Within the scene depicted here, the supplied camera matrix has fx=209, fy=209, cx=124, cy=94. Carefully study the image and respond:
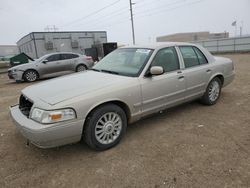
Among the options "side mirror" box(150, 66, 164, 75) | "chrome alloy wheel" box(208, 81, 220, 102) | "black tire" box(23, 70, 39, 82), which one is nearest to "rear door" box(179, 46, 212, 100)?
"chrome alloy wheel" box(208, 81, 220, 102)

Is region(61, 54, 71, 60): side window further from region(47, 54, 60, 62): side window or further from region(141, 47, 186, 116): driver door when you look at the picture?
region(141, 47, 186, 116): driver door

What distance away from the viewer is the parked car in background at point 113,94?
8.75 feet

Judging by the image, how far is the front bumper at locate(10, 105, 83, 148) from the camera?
256 centimetres

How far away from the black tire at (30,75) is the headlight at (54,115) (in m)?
8.44

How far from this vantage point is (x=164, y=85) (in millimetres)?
3625

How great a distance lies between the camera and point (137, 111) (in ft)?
11.1

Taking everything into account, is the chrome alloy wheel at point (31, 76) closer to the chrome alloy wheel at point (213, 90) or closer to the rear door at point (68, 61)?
the rear door at point (68, 61)

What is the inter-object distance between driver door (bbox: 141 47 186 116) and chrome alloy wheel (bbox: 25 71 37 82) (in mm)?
8384

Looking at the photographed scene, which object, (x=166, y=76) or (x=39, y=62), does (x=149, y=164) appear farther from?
(x=39, y=62)

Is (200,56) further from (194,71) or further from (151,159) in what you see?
(151,159)

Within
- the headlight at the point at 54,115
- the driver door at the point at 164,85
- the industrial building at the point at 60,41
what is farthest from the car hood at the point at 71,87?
the industrial building at the point at 60,41

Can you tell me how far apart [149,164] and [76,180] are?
939 millimetres

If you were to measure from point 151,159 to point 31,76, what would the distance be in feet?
30.2

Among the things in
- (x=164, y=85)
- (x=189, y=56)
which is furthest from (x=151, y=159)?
(x=189, y=56)
